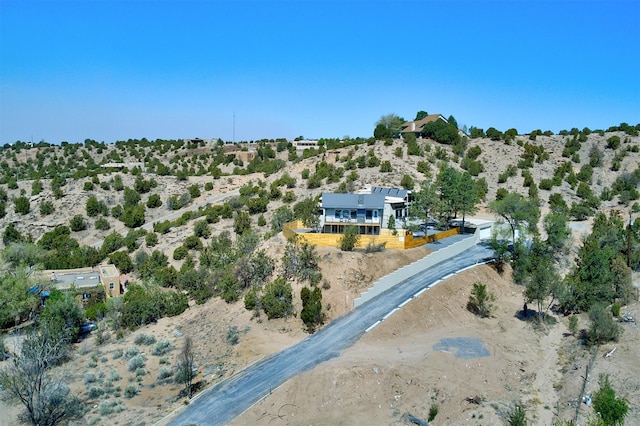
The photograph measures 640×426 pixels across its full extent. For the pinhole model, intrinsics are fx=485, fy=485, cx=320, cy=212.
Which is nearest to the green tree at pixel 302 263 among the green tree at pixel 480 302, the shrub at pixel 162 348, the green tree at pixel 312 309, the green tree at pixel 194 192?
the green tree at pixel 312 309

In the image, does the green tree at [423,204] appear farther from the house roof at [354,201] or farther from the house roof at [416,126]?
the house roof at [416,126]

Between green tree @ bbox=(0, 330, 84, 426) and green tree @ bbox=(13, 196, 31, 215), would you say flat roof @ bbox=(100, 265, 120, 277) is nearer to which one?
green tree @ bbox=(0, 330, 84, 426)

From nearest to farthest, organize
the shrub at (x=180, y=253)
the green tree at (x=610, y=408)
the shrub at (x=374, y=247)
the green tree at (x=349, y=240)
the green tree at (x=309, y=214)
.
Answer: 1. the green tree at (x=610, y=408)
2. the green tree at (x=349, y=240)
3. the shrub at (x=374, y=247)
4. the green tree at (x=309, y=214)
5. the shrub at (x=180, y=253)

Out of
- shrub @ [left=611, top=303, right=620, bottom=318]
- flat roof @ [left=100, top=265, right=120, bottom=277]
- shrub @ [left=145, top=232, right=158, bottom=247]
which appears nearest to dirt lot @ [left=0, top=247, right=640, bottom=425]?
shrub @ [left=611, top=303, right=620, bottom=318]

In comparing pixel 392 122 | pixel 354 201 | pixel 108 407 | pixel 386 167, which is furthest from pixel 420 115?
pixel 108 407

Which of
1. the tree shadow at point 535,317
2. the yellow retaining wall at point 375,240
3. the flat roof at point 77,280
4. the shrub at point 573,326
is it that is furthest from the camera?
the flat roof at point 77,280
